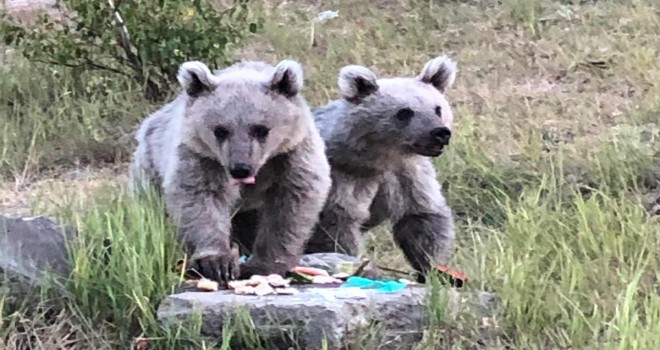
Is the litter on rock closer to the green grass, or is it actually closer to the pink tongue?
the green grass

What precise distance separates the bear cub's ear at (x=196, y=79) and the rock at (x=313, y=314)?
92cm

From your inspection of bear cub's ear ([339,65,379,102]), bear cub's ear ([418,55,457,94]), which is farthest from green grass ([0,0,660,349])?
bear cub's ear ([339,65,379,102])

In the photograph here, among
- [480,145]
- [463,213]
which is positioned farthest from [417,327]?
[480,145]

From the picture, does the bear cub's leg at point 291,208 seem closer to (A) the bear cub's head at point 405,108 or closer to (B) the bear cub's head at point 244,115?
(B) the bear cub's head at point 244,115

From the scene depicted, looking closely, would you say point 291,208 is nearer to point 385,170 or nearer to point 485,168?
point 385,170

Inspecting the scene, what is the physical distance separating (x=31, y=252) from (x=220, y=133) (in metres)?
0.80

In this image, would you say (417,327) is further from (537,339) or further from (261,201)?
(261,201)

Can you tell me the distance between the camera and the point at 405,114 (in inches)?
198

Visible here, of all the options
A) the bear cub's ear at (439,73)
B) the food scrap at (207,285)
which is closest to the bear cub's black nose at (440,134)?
the bear cub's ear at (439,73)

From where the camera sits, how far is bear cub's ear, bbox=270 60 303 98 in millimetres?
4680

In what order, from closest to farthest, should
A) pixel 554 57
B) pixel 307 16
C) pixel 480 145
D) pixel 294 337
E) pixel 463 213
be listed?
1. pixel 294 337
2. pixel 463 213
3. pixel 480 145
4. pixel 554 57
5. pixel 307 16

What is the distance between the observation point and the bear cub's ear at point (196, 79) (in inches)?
183

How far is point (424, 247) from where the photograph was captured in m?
5.13

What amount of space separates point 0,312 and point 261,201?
1166 mm
